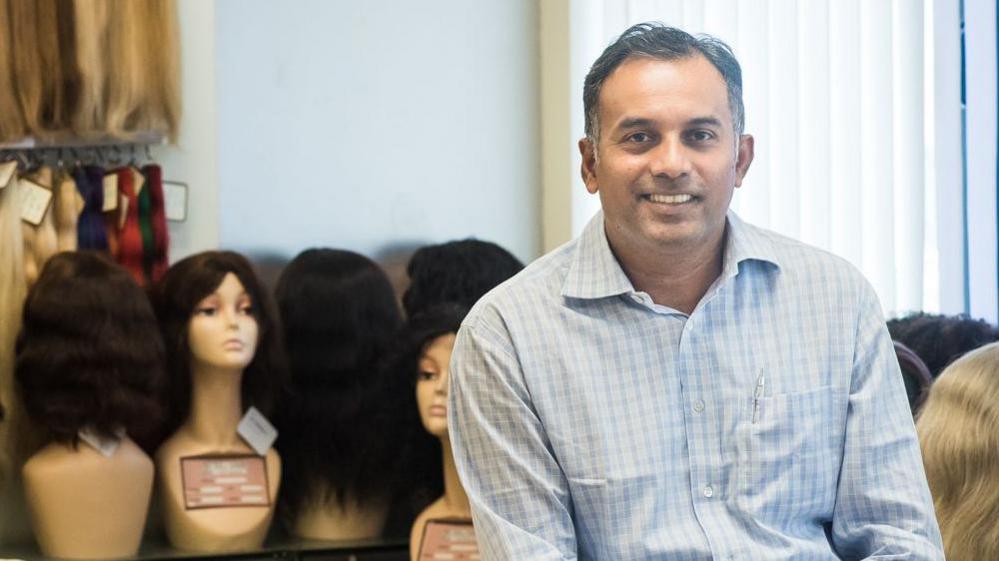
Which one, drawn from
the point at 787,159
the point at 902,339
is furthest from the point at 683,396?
the point at 787,159

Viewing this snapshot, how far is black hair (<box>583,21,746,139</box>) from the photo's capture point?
248 centimetres

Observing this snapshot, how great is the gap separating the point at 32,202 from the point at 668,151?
2.59 meters

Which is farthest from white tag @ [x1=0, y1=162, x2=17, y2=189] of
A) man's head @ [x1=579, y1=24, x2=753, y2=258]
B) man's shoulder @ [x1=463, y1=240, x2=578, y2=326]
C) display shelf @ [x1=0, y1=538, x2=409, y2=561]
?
man's head @ [x1=579, y1=24, x2=753, y2=258]

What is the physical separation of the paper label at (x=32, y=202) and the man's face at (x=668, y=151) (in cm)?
245

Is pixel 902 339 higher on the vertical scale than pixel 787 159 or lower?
lower

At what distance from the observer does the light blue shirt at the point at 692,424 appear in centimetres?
241

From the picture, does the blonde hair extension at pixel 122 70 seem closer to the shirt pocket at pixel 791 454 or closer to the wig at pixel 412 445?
the wig at pixel 412 445

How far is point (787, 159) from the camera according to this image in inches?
212

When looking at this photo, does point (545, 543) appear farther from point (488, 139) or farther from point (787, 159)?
point (488, 139)

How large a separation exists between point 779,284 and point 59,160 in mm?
2769

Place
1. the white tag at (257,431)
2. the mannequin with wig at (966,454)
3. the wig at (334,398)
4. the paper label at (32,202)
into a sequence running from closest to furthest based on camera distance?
1. the mannequin with wig at (966,454)
2. the paper label at (32,202)
3. the white tag at (257,431)
4. the wig at (334,398)

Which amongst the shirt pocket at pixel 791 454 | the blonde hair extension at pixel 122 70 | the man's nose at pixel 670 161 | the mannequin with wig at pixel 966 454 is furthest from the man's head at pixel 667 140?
the blonde hair extension at pixel 122 70

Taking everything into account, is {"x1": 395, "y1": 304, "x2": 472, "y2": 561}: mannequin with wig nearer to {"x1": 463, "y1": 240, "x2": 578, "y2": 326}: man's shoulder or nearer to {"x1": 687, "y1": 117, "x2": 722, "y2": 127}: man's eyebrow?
{"x1": 463, "y1": 240, "x2": 578, "y2": 326}: man's shoulder

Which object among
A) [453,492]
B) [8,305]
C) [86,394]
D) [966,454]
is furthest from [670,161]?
[8,305]
